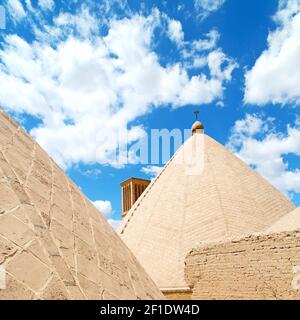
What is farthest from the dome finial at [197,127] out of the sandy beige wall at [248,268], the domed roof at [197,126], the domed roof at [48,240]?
the domed roof at [48,240]

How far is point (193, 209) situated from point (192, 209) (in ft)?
0.15

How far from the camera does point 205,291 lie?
9977mm

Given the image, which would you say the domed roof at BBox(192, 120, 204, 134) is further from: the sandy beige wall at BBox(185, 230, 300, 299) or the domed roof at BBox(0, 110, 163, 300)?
the domed roof at BBox(0, 110, 163, 300)

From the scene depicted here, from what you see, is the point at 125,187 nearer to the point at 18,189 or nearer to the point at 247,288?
the point at 247,288

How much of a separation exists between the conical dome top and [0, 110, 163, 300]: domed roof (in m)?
9.23

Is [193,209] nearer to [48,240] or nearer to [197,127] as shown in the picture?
[197,127]

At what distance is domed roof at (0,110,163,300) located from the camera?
1.65 metres

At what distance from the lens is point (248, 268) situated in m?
8.80

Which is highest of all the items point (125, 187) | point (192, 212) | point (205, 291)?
point (125, 187)

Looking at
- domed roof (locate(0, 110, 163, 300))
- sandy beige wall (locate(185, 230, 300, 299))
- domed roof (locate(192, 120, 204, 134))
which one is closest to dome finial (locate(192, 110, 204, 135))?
domed roof (locate(192, 120, 204, 134))

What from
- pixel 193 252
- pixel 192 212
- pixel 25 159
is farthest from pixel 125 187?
pixel 25 159

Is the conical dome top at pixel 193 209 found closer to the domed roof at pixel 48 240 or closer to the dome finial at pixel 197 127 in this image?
the dome finial at pixel 197 127

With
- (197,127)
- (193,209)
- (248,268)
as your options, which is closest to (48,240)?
(248,268)
